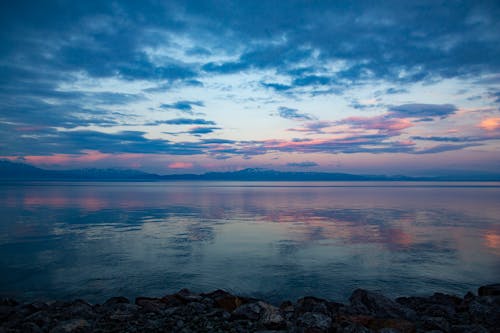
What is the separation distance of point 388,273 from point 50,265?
54.8ft

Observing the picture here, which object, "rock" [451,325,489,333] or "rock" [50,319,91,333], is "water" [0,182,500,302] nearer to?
"rock" [50,319,91,333]

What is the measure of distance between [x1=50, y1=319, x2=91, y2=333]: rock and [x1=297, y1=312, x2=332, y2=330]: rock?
5731mm

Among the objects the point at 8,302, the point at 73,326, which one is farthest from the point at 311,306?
the point at 8,302

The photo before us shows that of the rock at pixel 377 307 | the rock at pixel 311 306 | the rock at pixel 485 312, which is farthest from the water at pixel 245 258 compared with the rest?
the rock at pixel 485 312

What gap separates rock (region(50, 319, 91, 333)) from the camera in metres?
8.34

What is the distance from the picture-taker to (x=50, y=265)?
1634cm

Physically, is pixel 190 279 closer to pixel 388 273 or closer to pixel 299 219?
pixel 388 273

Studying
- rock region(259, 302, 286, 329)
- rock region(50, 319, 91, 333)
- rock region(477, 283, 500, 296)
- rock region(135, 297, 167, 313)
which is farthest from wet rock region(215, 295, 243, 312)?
rock region(477, 283, 500, 296)

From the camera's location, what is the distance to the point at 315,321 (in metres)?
8.87

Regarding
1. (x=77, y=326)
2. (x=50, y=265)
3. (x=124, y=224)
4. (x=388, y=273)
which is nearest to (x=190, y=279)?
(x=77, y=326)

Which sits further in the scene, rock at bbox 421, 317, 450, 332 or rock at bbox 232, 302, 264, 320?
rock at bbox 232, 302, 264, 320

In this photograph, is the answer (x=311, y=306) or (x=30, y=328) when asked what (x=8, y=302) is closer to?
(x=30, y=328)

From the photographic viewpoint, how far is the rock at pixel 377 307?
9938 mm

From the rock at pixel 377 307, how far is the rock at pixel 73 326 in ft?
25.8
